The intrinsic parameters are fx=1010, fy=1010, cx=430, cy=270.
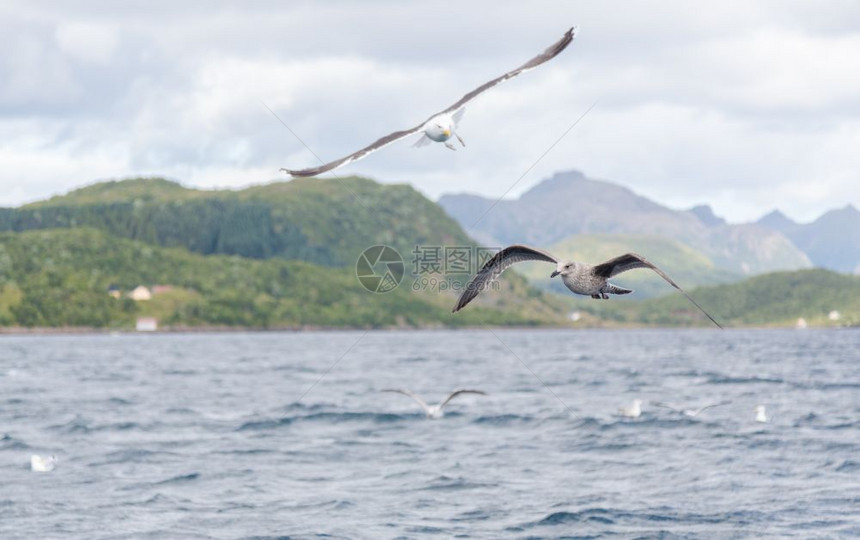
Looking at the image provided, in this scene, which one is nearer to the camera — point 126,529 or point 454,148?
point 454,148

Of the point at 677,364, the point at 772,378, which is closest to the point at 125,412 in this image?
the point at 772,378

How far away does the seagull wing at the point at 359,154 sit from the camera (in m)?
15.3

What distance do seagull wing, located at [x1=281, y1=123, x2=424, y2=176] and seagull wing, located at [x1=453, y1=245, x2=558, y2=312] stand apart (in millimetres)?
3030

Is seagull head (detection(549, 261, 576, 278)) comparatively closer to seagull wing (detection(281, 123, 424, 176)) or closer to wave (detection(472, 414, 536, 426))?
seagull wing (detection(281, 123, 424, 176))

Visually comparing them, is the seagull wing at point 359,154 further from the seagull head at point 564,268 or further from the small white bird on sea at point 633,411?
A: the small white bird on sea at point 633,411

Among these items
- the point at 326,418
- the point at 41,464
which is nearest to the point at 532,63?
the point at 41,464

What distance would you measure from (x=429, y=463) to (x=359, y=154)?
25.1 metres

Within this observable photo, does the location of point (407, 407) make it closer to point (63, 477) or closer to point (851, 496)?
point (63, 477)

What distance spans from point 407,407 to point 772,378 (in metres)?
39.6

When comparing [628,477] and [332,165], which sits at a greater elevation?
[332,165]

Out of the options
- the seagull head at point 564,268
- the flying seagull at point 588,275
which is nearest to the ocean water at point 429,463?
the flying seagull at point 588,275

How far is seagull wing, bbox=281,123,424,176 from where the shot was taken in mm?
15266

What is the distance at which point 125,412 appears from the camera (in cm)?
6062

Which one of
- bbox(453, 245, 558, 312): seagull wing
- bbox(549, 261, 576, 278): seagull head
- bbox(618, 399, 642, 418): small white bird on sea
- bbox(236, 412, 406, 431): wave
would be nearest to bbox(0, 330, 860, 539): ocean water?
bbox(236, 412, 406, 431): wave
